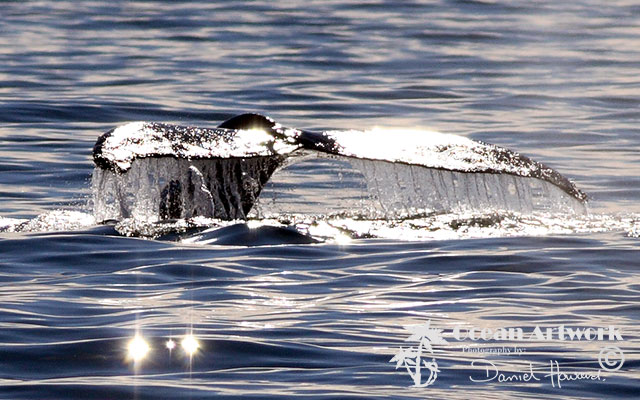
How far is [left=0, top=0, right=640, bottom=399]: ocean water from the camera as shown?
21.1 feet

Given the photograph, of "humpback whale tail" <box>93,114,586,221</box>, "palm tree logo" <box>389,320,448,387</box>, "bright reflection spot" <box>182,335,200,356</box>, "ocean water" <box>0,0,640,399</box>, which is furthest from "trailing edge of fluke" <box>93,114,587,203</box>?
"palm tree logo" <box>389,320,448,387</box>

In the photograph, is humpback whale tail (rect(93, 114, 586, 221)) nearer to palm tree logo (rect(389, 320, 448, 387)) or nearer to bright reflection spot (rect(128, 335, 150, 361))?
bright reflection spot (rect(128, 335, 150, 361))

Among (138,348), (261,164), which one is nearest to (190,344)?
(138,348)

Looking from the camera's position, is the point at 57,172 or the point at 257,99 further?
the point at 257,99

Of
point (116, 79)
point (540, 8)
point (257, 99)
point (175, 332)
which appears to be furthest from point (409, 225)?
point (540, 8)

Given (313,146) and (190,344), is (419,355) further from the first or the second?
(313,146)

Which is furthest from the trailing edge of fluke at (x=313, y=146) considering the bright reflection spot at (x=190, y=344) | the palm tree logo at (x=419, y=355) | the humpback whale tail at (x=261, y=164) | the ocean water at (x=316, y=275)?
the palm tree logo at (x=419, y=355)

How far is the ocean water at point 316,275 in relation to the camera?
6.42m

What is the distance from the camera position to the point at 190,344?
22.7 ft

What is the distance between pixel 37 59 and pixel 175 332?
18936mm

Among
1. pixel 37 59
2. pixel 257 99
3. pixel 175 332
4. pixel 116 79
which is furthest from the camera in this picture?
pixel 37 59

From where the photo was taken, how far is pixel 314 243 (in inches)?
402

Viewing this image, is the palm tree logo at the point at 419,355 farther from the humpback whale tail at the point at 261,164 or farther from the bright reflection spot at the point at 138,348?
the humpback whale tail at the point at 261,164

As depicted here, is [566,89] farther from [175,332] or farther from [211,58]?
[175,332]
